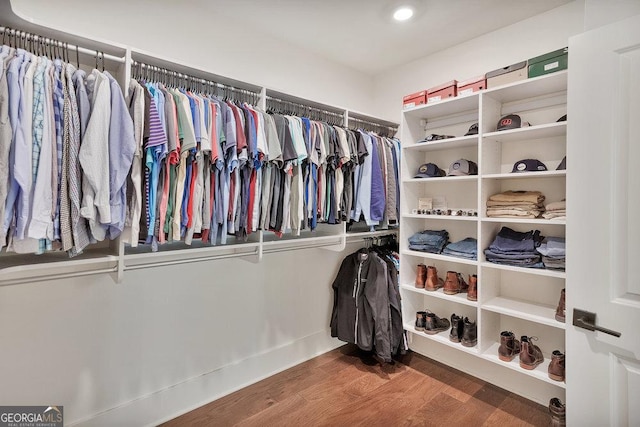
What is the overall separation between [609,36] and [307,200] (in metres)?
1.61

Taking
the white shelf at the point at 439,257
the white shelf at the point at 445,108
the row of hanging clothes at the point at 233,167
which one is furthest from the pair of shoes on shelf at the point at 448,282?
the white shelf at the point at 445,108

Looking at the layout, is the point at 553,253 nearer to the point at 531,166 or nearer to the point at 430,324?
the point at 531,166

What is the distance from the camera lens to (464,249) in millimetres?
2178

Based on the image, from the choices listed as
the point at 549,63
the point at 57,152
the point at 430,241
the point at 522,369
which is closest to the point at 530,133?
the point at 549,63

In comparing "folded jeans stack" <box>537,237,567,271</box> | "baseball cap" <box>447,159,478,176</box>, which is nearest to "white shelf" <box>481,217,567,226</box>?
"folded jeans stack" <box>537,237,567,271</box>

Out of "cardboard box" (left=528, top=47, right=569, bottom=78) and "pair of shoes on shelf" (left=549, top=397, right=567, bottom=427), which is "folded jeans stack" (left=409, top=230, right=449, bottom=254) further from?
"cardboard box" (left=528, top=47, right=569, bottom=78)

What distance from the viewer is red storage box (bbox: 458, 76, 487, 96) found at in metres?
2.04

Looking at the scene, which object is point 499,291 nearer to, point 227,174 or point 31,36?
point 227,174

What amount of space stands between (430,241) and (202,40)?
2.18 metres

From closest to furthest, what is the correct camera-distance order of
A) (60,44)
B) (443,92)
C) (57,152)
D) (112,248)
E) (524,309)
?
(57,152)
(60,44)
(112,248)
(524,309)
(443,92)

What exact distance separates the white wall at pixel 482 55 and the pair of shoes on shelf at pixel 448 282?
146 cm

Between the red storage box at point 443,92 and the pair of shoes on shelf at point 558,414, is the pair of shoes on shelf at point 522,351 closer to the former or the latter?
the pair of shoes on shelf at point 558,414

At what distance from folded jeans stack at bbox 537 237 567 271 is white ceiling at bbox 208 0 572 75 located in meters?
1.52

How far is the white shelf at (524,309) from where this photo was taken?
1761mm
